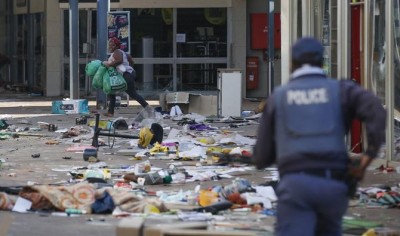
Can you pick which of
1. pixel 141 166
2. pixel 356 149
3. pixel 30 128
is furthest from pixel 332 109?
pixel 30 128

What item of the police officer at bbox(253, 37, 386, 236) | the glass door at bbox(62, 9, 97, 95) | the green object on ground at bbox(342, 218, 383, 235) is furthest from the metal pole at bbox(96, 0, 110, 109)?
the police officer at bbox(253, 37, 386, 236)

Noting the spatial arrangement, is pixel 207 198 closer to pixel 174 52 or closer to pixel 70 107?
pixel 70 107

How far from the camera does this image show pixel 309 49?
6.76 metres

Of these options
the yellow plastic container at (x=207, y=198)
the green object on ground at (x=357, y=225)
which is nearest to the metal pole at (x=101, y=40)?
the yellow plastic container at (x=207, y=198)

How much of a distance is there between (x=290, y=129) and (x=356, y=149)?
9789 mm

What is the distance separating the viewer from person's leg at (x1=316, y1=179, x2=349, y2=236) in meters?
6.39

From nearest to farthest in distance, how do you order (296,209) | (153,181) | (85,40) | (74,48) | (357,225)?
(296,209)
(357,225)
(153,181)
(74,48)
(85,40)

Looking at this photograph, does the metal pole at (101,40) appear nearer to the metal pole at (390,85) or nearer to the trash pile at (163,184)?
the trash pile at (163,184)

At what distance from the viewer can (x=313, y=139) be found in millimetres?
6535

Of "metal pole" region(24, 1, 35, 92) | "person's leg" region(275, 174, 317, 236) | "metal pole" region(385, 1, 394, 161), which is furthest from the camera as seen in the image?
"metal pole" region(24, 1, 35, 92)

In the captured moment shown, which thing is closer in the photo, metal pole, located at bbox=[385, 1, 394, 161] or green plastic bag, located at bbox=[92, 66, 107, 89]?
metal pole, located at bbox=[385, 1, 394, 161]

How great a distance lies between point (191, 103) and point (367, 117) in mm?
19998

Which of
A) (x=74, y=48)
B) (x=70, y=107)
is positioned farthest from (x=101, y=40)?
(x=70, y=107)

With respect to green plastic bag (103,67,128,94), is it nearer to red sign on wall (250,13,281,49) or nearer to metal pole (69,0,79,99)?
metal pole (69,0,79,99)
